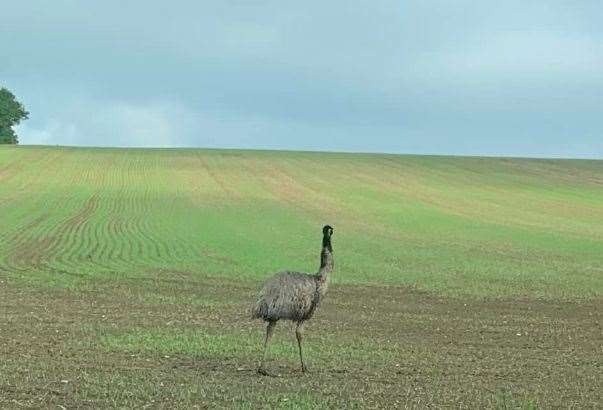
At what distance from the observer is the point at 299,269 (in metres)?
36.8

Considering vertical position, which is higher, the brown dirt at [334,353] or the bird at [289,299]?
the bird at [289,299]

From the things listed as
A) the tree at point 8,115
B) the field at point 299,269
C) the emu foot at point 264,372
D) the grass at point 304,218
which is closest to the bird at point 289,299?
the emu foot at point 264,372

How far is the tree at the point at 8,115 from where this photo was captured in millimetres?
154750

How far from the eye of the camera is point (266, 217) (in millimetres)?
61469

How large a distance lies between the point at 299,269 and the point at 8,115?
128 metres

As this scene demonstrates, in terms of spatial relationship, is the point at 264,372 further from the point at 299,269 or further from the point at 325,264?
the point at 299,269

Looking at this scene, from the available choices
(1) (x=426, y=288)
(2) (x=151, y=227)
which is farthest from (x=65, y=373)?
(2) (x=151, y=227)

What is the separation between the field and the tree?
2855 inches

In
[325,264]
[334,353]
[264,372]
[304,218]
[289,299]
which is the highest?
[325,264]

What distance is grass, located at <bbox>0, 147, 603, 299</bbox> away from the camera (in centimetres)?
3731

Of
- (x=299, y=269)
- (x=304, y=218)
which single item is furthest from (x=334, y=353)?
(x=304, y=218)

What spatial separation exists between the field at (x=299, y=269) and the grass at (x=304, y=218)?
208mm

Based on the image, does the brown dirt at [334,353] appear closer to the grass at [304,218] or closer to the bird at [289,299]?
the bird at [289,299]

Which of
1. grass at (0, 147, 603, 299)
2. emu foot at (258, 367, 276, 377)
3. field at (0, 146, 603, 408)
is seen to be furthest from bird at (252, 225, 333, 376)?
grass at (0, 147, 603, 299)
